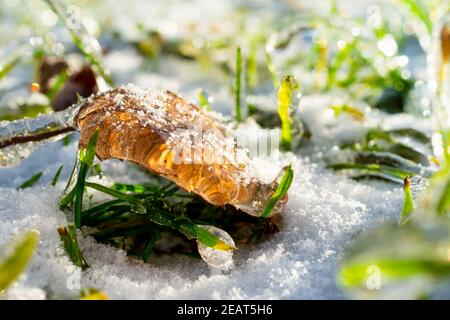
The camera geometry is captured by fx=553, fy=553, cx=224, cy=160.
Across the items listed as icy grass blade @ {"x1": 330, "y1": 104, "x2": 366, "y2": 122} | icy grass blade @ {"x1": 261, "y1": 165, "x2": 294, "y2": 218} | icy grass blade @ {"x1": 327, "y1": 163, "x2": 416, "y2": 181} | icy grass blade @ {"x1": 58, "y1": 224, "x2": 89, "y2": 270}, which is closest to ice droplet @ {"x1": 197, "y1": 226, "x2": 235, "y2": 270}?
icy grass blade @ {"x1": 261, "y1": 165, "x2": 294, "y2": 218}

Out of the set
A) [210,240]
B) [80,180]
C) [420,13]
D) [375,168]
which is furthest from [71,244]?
[420,13]

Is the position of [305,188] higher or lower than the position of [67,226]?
higher

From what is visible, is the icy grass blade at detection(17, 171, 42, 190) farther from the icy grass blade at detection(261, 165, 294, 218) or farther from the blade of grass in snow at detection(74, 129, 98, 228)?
the icy grass blade at detection(261, 165, 294, 218)

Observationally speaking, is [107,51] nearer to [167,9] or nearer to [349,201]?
Answer: [167,9]

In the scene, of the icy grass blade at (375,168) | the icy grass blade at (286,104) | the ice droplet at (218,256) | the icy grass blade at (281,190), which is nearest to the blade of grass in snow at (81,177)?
the ice droplet at (218,256)

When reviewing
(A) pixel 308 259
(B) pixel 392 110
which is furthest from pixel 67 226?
(B) pixel 392 110
